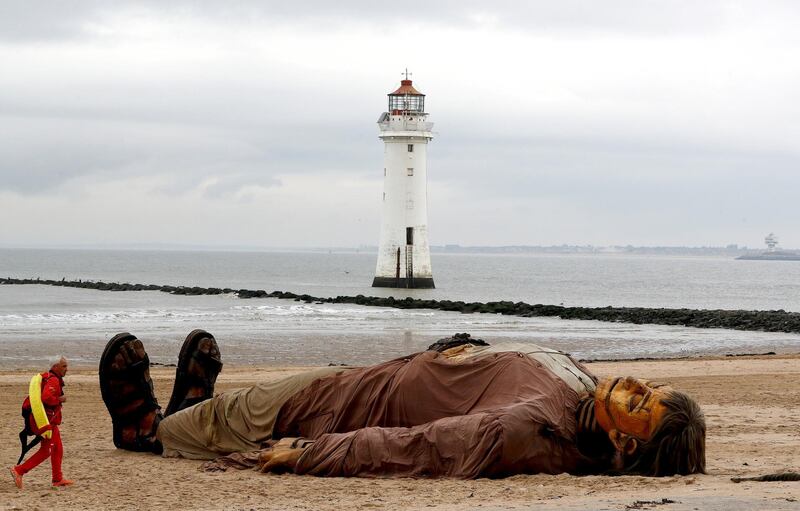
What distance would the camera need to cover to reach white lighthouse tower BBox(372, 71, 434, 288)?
53.1 metres

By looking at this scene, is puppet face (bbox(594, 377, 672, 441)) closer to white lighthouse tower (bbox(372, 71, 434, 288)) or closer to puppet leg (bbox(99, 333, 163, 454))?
puppet leg (bbox(99, 333, 163, 454))

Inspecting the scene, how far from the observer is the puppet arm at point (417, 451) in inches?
361

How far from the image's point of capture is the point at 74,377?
1948 cm

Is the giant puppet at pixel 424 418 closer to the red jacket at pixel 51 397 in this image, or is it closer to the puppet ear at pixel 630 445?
the puppet ear at pixel 630 445

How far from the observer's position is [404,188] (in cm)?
5300

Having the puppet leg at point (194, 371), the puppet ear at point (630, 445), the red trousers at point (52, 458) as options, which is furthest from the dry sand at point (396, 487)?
the puppet leg at point (194, 371)

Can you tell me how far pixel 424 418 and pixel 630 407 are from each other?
6.06 feet

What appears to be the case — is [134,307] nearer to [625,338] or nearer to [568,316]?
[568,316]

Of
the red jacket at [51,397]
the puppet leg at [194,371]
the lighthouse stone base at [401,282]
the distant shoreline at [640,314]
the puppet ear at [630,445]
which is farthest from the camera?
the lighthouse stone base at [401,282]

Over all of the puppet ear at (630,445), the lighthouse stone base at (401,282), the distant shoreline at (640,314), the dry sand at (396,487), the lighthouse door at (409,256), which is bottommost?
the dry sand at (396,487)

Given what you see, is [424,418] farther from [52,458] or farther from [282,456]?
[52,458]

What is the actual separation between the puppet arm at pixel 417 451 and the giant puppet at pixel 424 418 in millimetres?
11

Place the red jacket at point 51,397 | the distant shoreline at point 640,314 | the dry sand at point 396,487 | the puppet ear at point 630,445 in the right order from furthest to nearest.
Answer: the distant shoreline at point 640,314 → the puppet ear at point 630,445 → the red jacket at point 51,397 → the dry sand at point 396,487

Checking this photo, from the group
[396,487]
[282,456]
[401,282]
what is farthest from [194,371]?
[401,282]
